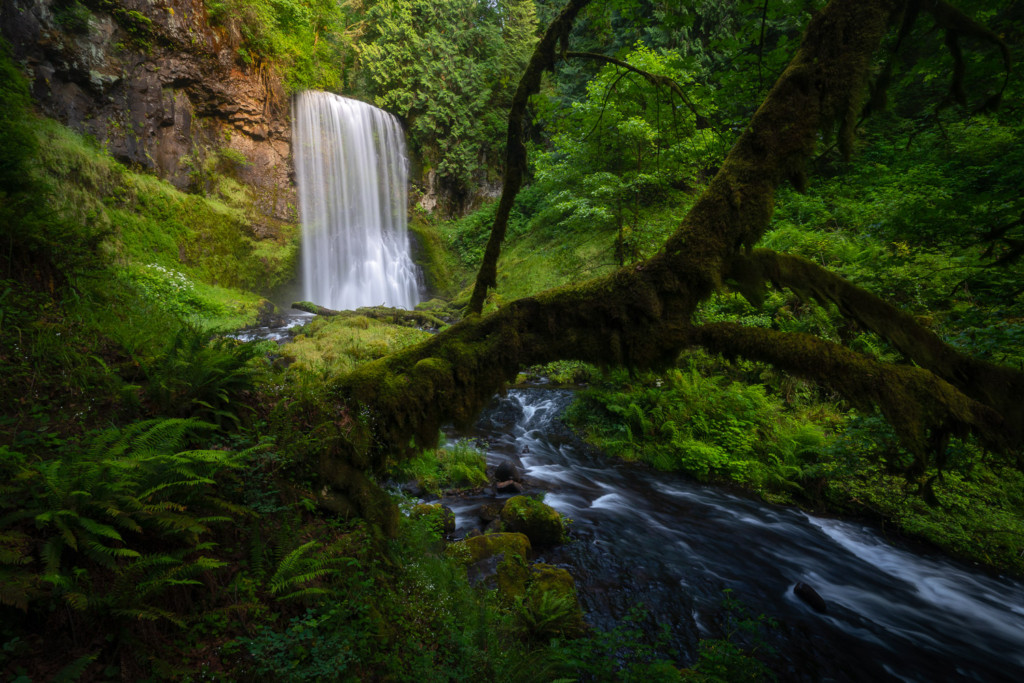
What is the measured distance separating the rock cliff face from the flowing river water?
1734 cm

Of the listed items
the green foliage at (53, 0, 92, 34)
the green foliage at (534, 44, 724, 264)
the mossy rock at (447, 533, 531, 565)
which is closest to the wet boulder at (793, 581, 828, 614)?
the mossy rock at (447, 533, 531, 565)

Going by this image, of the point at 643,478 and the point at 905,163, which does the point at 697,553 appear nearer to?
the point at 643,478

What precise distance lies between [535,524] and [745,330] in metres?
3.71

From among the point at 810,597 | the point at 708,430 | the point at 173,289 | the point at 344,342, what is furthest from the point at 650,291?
the point at 173,289

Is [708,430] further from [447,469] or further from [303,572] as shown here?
[303,572]

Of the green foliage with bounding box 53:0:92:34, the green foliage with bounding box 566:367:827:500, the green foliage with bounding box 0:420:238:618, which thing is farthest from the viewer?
the green foliage with bounding box 53:0:92:34

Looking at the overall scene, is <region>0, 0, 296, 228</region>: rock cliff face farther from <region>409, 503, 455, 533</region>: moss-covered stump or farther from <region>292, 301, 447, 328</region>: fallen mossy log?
<region>409, 503, 455, 533</region>: moss-covered stump

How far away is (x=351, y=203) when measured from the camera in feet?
72.3

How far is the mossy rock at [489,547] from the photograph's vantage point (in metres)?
4.51

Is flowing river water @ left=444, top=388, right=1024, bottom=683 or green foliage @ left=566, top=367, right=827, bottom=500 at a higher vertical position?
green foliage @ left=566, top=367, right=827, bottom=500

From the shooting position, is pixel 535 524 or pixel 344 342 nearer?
pixel 535 524

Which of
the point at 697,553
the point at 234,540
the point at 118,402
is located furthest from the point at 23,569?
the point at 697,553

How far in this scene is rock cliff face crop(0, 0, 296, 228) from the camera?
12419mm

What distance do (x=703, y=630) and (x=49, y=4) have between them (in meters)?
21.8
